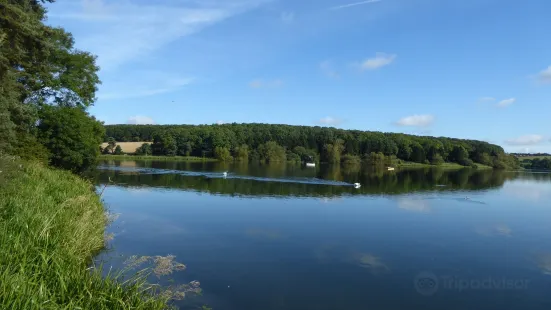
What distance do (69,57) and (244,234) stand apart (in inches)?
911

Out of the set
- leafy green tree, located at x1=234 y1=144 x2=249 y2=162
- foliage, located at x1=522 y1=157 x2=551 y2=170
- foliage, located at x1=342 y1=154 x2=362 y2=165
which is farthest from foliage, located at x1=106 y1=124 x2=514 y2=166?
foliage, located at x1=522 y1=157 x2=551 y2=170

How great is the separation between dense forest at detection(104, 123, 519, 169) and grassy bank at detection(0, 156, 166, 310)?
101763 mm

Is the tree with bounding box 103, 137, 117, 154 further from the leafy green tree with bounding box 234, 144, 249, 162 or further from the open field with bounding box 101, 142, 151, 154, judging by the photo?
the leafy green tree with bounding box 234, 144, 249, 162

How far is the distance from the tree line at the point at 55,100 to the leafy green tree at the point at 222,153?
75991 millimetres

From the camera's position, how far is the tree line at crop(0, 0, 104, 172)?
20.4 m

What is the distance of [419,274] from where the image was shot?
42.8 feet

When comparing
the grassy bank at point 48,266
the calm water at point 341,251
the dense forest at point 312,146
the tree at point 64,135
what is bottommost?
the calm water at point 341,251

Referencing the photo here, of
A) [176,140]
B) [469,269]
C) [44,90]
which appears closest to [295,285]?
[469,269]

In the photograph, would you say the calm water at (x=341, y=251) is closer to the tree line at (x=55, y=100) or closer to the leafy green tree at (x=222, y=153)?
the tree line at (x=55, y=100)

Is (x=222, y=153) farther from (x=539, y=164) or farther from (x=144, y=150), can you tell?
(x=539, y=164)

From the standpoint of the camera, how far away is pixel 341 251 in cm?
1554

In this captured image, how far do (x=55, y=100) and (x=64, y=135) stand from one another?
4.26 m

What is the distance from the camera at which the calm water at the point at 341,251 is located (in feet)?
36.0

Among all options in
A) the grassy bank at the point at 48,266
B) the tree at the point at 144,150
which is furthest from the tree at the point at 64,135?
the tree at the point at 144,150
